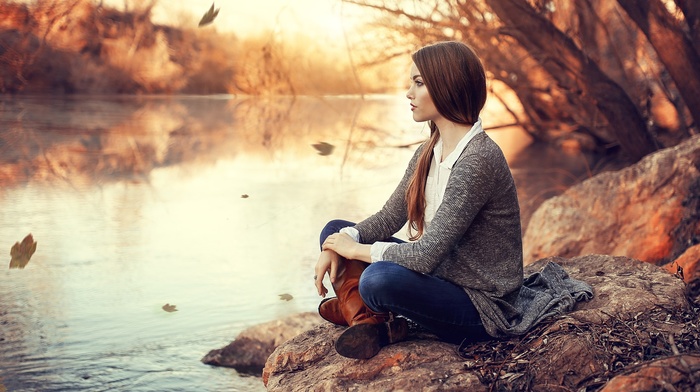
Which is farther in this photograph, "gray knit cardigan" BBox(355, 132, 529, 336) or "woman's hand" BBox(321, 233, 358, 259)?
"woman's hand" BBox(321, 233, 358, 259)

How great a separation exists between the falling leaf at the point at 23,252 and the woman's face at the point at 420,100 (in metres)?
2.37

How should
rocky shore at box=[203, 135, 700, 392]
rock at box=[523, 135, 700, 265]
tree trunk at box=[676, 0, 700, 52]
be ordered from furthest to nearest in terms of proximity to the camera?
1. tree trunk at box=[676, 0, 700, 52]
2. rock at box=[523, 135, 700, 265]
3. rocky shore at box=[203, 135, 700, 392]

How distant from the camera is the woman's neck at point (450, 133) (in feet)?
6.98

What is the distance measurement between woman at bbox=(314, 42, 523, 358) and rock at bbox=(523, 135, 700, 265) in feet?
6.15

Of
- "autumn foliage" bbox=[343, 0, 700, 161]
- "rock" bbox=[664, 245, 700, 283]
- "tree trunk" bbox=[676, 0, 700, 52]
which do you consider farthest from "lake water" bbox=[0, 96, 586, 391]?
Result: "tree trunk" bbox=[676, 0, 700, 52]

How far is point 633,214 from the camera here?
396 centimetres

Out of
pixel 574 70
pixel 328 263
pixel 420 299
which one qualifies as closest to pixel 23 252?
pixel 328 263

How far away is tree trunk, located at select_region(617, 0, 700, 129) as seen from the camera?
4.59 m

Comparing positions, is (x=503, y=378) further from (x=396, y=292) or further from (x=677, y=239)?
(x=677, y=239)

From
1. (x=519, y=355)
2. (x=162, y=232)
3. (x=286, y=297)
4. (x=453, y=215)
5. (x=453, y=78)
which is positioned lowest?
(x=286, y=297)

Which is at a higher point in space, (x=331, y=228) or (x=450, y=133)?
(x=450, y=133)

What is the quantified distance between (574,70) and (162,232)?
3.11 m

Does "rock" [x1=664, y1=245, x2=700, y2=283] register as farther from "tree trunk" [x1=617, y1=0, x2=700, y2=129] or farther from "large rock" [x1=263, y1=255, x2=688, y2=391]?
"tree trunk" [x1=617, y1=0, x2=700, y2=129]

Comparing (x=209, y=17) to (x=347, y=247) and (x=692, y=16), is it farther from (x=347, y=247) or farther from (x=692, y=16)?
(x=692, y=16)
